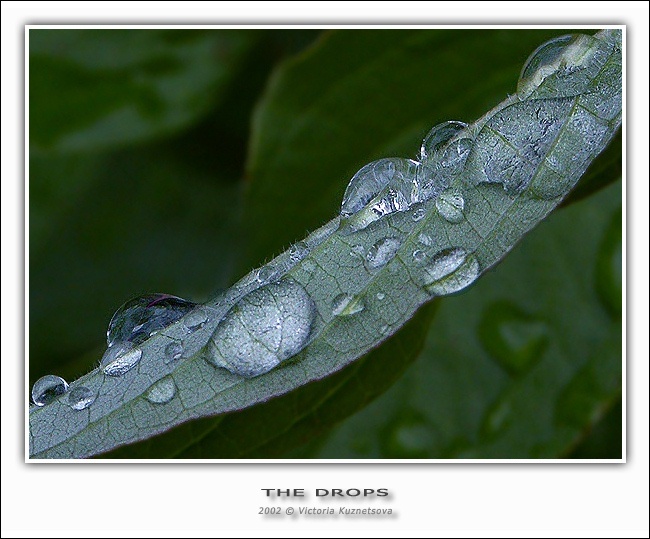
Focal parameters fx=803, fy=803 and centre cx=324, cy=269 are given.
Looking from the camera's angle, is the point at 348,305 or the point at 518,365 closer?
the point at 348,305

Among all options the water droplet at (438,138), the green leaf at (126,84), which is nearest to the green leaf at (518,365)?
the water droplet at (438,138)

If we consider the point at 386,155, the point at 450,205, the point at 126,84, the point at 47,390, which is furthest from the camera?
the point at 126,84

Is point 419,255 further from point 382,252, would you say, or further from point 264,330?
point 264,330

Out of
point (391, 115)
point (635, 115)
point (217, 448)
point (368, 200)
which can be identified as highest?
point (391, 115)

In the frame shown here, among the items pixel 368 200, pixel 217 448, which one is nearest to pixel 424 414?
pixel 217 448

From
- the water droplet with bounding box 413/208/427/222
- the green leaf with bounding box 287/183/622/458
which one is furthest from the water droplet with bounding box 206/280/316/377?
the green leaf with bounding box 287/183/622/458

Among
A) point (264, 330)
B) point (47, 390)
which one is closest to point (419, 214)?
point (264, 330)

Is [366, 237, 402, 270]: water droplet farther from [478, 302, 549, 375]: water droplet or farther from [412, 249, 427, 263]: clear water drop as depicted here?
[478, 302, 549, 375]: water droplet

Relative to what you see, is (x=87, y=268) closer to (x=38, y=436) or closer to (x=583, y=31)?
Result: (x=38, y=436)
